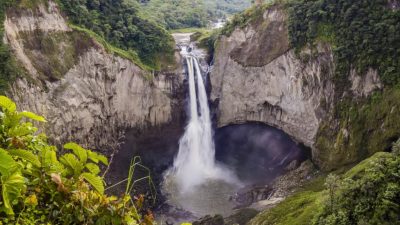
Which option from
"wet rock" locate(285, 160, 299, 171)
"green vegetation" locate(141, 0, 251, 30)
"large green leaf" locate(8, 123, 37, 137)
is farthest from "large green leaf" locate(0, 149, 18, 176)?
"green vegetation" locate(141, 0, 251, 30)

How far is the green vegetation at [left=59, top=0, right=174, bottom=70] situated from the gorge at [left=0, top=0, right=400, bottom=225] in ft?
0.47

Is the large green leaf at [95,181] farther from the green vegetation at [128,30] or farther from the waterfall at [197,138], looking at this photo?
the waterfall at [197,138]

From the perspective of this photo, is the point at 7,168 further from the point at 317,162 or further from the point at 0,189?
the point at 317,162

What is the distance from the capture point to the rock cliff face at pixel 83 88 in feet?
91.9

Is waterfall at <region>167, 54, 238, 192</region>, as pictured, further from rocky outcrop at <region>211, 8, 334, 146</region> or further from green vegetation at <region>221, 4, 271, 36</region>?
green vegetation at <region>221, 4, 271, 36</region>

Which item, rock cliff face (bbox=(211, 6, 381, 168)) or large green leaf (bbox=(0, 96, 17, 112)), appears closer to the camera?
large green leaf (bbox=(0, 96, 17, 112))

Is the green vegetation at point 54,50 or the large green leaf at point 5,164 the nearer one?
the large green leaf at point 5,164

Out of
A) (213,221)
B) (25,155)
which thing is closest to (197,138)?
(213,221)

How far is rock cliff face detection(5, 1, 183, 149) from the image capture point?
28.0 meters

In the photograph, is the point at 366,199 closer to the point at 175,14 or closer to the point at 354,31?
the point at 354,31

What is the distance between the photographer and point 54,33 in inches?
1177

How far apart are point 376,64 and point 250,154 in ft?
43.7

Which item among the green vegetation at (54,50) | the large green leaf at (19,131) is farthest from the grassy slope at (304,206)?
the green vegetation at (54,50)

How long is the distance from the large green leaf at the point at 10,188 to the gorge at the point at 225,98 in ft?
65.5
